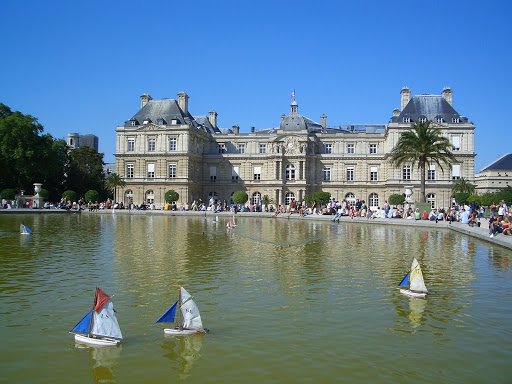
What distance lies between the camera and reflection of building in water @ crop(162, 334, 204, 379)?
26.3 feet

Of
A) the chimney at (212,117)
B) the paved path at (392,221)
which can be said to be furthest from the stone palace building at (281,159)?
the paved path at (392,221)

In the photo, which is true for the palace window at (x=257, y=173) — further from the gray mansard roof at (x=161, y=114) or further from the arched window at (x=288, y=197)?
the gray mansard roof at (x=161, y=114)

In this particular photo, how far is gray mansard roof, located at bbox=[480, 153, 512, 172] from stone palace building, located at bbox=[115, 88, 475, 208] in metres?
34.5

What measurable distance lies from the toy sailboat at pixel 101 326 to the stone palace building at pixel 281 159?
57882 mm

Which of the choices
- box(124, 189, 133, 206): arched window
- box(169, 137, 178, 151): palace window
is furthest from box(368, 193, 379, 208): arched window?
box(124, 189, 133, 206): arched window

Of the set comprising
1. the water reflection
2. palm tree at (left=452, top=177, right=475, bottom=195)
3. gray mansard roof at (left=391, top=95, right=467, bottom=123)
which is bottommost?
the water reflection

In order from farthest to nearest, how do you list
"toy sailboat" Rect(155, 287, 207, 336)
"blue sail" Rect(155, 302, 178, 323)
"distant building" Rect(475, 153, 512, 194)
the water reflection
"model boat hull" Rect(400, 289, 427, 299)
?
"distant building" Rect(475, 153, 512, 194), "model boat hull" Rect(400, 289, 427, 299), "blue sail" Rect(155, 302, 178, 323), "toy sailboat" Rect(155, 287, 207, 336), the water reflection

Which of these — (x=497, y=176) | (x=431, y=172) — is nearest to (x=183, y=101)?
(x=431, y=172)

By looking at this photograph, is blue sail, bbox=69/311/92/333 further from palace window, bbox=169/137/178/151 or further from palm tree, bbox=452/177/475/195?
palace window, bbox=169/137/178/151

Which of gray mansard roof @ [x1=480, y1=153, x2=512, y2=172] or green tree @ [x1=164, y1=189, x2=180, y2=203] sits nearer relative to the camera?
green tree @ [x1=164, y1=189, x2=180, y2=203]

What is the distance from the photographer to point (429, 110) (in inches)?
2576

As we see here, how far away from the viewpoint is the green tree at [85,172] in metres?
68.5

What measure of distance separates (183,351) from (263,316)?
2.48 meters

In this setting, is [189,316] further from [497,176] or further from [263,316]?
[497,176]
